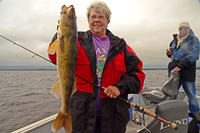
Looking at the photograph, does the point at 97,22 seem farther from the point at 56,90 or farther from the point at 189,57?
the point at 189,57

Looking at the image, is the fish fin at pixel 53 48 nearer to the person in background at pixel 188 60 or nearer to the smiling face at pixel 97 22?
the smiling face at pixel 97 22

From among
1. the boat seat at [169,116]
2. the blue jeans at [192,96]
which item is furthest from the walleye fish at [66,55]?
the blue jeans at [192,96]

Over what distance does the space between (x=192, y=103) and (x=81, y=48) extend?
4.08m

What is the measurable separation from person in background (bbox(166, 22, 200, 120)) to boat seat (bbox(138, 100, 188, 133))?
2.21 m

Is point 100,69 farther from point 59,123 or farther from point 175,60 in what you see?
point 175,60

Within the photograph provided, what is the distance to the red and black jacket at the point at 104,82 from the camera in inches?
76.0

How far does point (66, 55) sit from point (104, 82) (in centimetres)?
67

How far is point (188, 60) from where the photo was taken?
4297 millimetres

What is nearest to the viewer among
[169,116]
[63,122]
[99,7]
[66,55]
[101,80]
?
[66,55]

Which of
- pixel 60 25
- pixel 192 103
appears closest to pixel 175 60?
pixel 192 103

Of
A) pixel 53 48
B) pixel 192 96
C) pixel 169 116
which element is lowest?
pixel 192 96

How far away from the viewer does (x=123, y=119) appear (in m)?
2.01

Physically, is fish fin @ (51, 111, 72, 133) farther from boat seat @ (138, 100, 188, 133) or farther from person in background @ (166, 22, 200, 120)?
person in background @ (166, 22, 200, 120)

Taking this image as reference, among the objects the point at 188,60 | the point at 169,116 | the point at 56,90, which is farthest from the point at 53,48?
the point at 188,60
